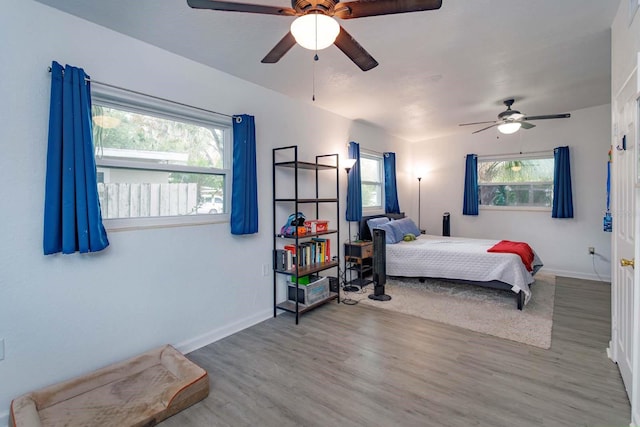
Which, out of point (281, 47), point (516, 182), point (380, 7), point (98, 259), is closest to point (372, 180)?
point (516, 182)

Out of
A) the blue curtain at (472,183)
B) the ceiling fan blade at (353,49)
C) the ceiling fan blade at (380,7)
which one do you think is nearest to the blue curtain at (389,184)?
the blue curtain at (472,183)

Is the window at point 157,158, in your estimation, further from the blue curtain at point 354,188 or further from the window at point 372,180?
the window at point 372,180

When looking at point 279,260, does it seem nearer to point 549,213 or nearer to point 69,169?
point 69,169

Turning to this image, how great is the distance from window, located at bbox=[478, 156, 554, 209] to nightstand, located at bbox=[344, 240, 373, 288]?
8.95 ft

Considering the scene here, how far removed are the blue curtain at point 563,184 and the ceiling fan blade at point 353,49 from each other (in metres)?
4.48

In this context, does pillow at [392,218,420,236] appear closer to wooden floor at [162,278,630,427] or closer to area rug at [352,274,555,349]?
area rug at [352,274,555,349]

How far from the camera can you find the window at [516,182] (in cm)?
523

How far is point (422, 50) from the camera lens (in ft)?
8.62

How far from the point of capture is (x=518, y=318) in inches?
129

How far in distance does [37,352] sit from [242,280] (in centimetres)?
157

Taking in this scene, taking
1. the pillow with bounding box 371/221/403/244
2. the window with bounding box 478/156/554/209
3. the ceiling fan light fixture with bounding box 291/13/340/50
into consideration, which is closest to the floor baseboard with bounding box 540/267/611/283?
the window with bounding box 478/156/554/209

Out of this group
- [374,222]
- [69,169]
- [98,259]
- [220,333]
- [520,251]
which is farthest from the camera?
[374,222]

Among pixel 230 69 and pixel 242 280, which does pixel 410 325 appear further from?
pixel 230 69

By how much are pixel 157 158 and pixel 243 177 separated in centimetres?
73
